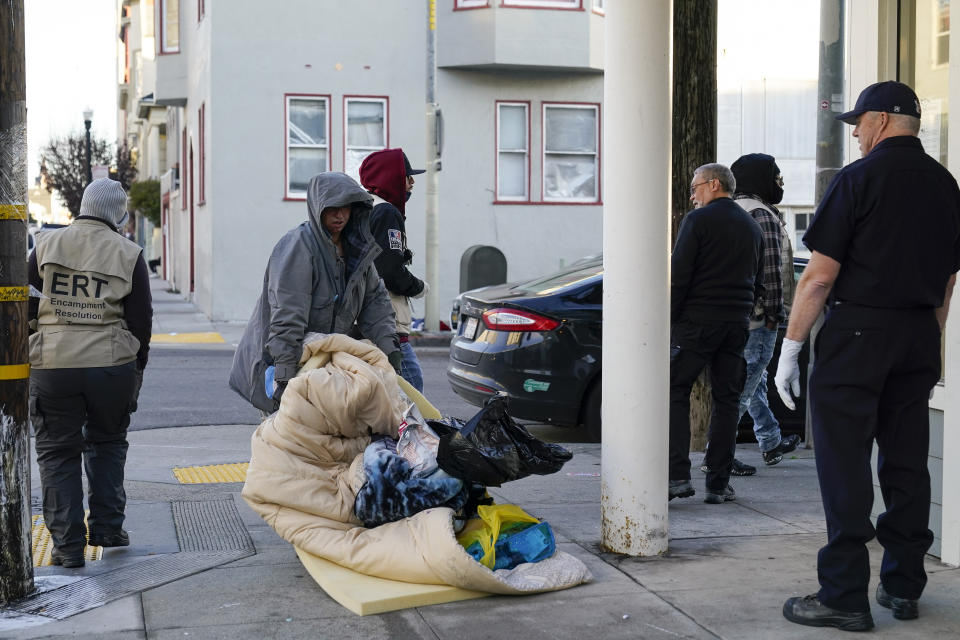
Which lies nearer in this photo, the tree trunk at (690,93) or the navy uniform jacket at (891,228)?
the navy uniform jacket at (891,228)

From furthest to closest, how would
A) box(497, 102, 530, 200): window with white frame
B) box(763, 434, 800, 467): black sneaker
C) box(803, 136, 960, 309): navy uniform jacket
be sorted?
box(497, 102, 530, 200): window with white frame < box(763, 434, 800, 467): black sneaker < box(803, 136, 960, 309): navy uniform jacket

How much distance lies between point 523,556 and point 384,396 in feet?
3.02

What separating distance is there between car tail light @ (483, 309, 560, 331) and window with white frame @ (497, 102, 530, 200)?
1312 centimetres

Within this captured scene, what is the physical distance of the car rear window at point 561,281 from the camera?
8836 mm

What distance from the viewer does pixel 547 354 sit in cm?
852

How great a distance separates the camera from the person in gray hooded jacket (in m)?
5.21

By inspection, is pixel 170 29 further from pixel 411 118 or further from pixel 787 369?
pixel 787 369

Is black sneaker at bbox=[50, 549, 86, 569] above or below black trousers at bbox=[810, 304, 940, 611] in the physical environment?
below

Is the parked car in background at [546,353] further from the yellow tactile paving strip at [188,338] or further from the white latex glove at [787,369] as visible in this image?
the yellow tactile paving strip at [188,338]

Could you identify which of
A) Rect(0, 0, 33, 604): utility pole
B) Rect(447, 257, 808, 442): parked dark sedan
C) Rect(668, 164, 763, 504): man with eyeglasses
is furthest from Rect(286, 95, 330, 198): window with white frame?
Rect(0, 0, 33, 604): utility pole

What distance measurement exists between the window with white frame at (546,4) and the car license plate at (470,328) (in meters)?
12.9

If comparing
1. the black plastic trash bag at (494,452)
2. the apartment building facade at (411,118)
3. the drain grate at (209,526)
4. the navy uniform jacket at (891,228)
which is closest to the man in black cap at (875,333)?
the navy uniform jacket at (891,228)

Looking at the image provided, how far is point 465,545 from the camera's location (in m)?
4.89

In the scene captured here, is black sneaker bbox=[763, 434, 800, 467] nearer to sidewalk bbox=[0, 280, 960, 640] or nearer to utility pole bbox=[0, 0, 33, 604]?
sidewalk bbox=[0, 280, 960, 640]
